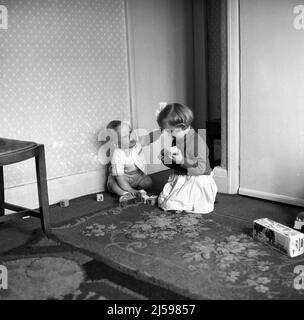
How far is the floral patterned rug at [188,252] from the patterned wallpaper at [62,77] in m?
0.65

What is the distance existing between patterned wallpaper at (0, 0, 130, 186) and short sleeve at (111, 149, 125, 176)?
0.20m

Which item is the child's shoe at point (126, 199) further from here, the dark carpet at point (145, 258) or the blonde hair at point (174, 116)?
the blonde hair at point (174, 116)

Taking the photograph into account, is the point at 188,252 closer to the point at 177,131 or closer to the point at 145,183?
the point at 177,131

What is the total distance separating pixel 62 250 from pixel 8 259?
255mm

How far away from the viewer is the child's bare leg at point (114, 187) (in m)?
2.96

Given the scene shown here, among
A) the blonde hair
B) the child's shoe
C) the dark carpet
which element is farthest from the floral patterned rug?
the blonde hair

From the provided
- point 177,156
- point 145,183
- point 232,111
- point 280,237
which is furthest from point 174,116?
point 280,237

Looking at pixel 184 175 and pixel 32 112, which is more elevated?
pixel 32 112

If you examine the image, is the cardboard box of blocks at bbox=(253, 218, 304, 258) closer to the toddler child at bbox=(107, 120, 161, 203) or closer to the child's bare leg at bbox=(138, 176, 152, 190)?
the toddler child at bbox=(107, 120, 161, 203)

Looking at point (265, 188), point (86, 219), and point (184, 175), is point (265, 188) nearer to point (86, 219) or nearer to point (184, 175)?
point (184, 175)

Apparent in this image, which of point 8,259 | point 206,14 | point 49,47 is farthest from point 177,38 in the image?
point 8,259

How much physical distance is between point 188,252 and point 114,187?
1.15 metres

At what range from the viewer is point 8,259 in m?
1.97

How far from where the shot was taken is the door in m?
2.50
